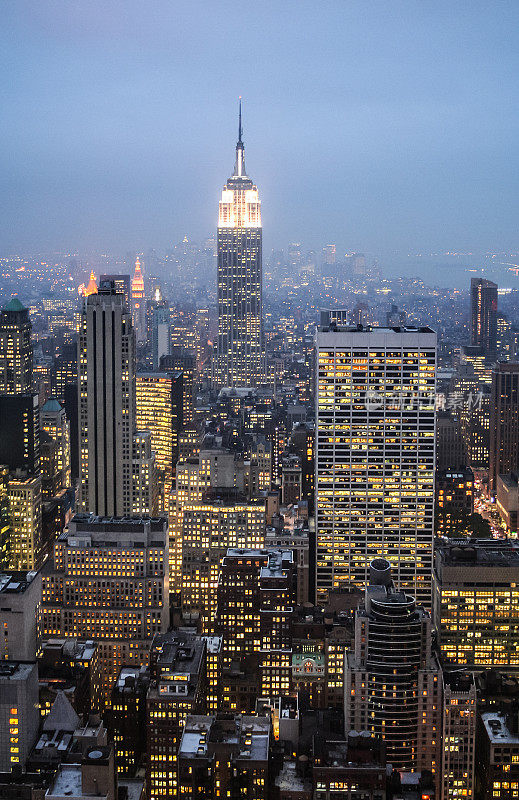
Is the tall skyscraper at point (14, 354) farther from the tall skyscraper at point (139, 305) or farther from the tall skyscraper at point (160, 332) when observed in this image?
the tall skyscraper at point (160, 332)

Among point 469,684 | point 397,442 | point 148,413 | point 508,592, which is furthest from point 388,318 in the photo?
point 469,684

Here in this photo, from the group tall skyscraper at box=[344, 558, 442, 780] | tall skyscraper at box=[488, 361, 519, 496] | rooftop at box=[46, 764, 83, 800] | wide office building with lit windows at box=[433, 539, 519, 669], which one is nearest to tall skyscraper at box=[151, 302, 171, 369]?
tall skyscraper at box=[488, 361, 519, 496]

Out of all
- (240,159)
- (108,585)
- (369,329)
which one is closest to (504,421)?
(369,329)

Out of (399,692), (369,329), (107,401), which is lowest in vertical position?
(399,692)

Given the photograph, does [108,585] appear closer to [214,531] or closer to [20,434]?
[214,531]

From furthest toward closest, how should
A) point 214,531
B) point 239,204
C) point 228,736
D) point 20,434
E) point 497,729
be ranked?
point 239,204
point 20,434
point 214,531
point 497,729
point 228,736

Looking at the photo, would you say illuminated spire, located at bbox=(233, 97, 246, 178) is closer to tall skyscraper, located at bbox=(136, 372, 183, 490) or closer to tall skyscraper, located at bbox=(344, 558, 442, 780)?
tall skyscraper, located at bbox=(136, 372, 183, 490)
